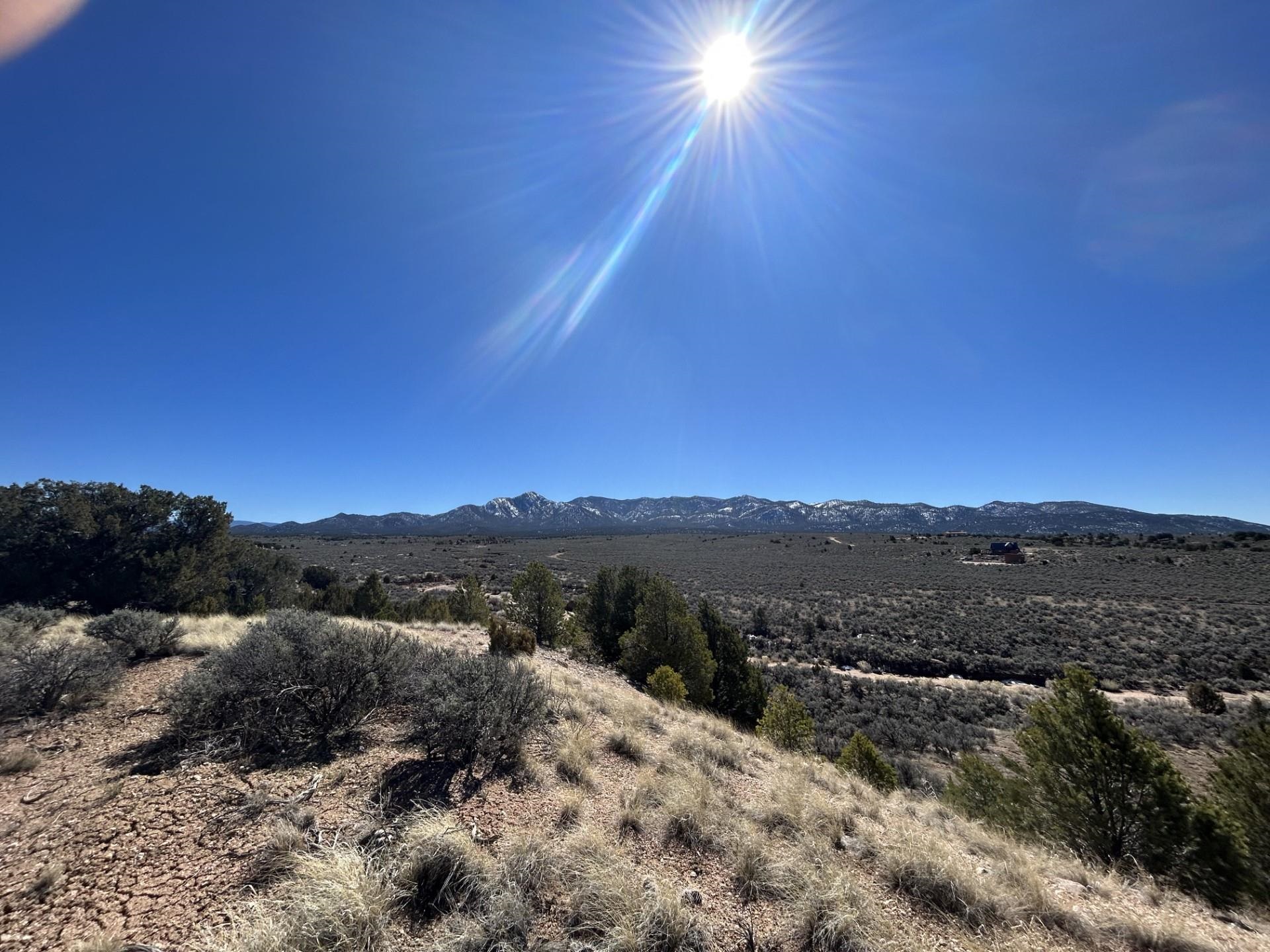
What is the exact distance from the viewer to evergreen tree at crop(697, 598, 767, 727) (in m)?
16.3

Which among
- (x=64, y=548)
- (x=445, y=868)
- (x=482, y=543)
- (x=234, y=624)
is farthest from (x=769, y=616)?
(x=482, y=543)

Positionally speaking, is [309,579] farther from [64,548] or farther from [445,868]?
[445,868]

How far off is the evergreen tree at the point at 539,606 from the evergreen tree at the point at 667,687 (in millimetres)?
9093

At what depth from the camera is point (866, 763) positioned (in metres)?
10.7

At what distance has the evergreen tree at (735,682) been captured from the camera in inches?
643

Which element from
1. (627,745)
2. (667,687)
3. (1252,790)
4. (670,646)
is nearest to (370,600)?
(670,646)

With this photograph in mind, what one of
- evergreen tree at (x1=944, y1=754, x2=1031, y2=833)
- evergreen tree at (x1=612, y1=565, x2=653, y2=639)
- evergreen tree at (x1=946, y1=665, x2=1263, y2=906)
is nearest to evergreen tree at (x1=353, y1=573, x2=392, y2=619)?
evergreen tree at (x1=612, y1=565, x2=653, y2=639)

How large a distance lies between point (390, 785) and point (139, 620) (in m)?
8.07

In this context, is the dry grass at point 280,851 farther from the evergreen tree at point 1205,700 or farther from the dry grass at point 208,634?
the evergreen tree at point 1205,700

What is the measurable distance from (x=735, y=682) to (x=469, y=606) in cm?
1418

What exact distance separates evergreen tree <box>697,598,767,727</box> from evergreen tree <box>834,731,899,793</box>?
5.08 m

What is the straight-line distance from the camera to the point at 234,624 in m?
12.2

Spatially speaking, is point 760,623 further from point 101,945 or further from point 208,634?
point 101,945

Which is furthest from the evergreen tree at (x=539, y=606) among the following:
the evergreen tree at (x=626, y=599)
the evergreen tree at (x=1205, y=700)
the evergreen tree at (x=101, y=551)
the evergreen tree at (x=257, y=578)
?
the evergreen tree at (x=1205, y=700)
